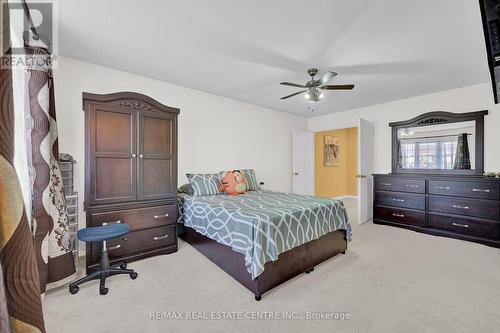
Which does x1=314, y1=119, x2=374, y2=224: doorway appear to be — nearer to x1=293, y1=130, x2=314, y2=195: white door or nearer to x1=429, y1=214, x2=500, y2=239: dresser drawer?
x1=293, y1=130, x2=314, y2=195: white door

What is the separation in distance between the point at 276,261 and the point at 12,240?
2.01m

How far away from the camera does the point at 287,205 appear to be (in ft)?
8.84

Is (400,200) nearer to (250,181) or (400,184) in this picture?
(400,184)

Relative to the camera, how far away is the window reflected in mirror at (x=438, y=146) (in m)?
3.75

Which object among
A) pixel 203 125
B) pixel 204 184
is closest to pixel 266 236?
pixel 204 184

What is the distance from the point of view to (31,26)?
2064 mm

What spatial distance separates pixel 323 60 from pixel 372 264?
8.30 feet

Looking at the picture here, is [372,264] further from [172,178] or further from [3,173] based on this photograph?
[3,173]

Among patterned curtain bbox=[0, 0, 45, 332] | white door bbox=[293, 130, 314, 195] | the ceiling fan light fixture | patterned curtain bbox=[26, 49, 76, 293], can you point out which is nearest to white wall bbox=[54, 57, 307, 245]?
white door bbox=[293, 130, 314, 195]

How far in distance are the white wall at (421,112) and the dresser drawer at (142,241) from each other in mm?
4254

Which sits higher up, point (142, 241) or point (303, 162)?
point (303, 162)

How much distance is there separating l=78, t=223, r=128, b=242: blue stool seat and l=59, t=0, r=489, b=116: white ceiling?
78.0 inches

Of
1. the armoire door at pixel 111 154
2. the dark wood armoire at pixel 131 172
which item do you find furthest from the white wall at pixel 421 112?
the armoire door at pixel 111 154

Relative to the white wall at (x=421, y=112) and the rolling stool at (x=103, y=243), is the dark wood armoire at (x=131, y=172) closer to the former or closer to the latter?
the rolling stool at (x=103, y=243)
